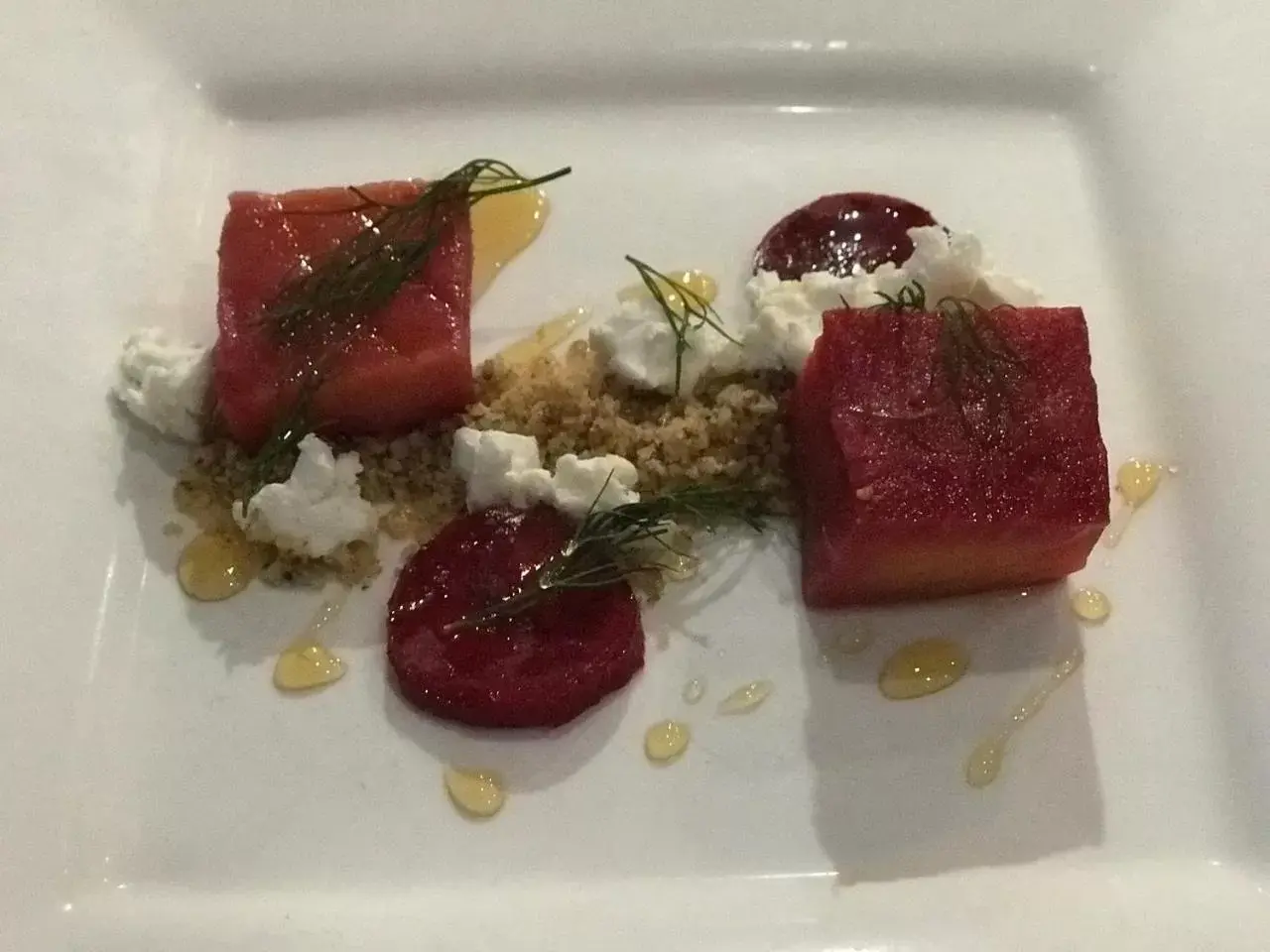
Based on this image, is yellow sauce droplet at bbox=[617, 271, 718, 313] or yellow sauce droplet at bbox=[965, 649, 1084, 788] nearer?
yellow sauce droplet at bbox=[965, 649, 1084, 788]

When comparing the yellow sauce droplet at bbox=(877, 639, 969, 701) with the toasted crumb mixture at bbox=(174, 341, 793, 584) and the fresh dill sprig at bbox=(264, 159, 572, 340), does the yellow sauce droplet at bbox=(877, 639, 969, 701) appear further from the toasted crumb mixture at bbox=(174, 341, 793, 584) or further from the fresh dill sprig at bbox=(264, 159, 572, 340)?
the fresh dill sprig at bbox=(264, 159, 572, 340)

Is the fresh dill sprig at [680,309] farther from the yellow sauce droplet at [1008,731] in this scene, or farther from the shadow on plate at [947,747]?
the yellow sauce droplet at [1008,731]

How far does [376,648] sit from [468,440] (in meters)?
0.31

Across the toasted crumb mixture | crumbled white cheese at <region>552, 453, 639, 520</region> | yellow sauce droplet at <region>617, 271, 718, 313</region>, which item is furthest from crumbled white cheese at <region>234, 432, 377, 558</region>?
yellow sauce droplet at <region>617, 271, 718, 313</region>

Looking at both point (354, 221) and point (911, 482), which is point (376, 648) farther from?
point (911, 482)

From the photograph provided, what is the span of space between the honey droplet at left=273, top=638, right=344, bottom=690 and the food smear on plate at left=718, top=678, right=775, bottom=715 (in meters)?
0.52

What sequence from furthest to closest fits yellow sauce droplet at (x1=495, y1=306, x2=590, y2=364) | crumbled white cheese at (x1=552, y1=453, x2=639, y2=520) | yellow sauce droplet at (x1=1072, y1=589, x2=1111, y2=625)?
yellow sauce droplet at (x1=495, y1=306, x2=590, y2=364), yellow sauce droplet at (x1=1072, y1=589, x2=1111, y2=625), crumbled white cheese at (x1=552, y1=453, x2=639, y2=520)

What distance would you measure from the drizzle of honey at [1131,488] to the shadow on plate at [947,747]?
13 centimetres

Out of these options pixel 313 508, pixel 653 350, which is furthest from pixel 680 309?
pixel 313 508

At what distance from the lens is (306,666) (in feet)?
5.33

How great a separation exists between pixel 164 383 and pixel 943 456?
105 cm

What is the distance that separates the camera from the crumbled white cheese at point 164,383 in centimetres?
168

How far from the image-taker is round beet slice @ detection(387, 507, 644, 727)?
156cm

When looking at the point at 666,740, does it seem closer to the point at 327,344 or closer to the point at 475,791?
the point at 475,791
